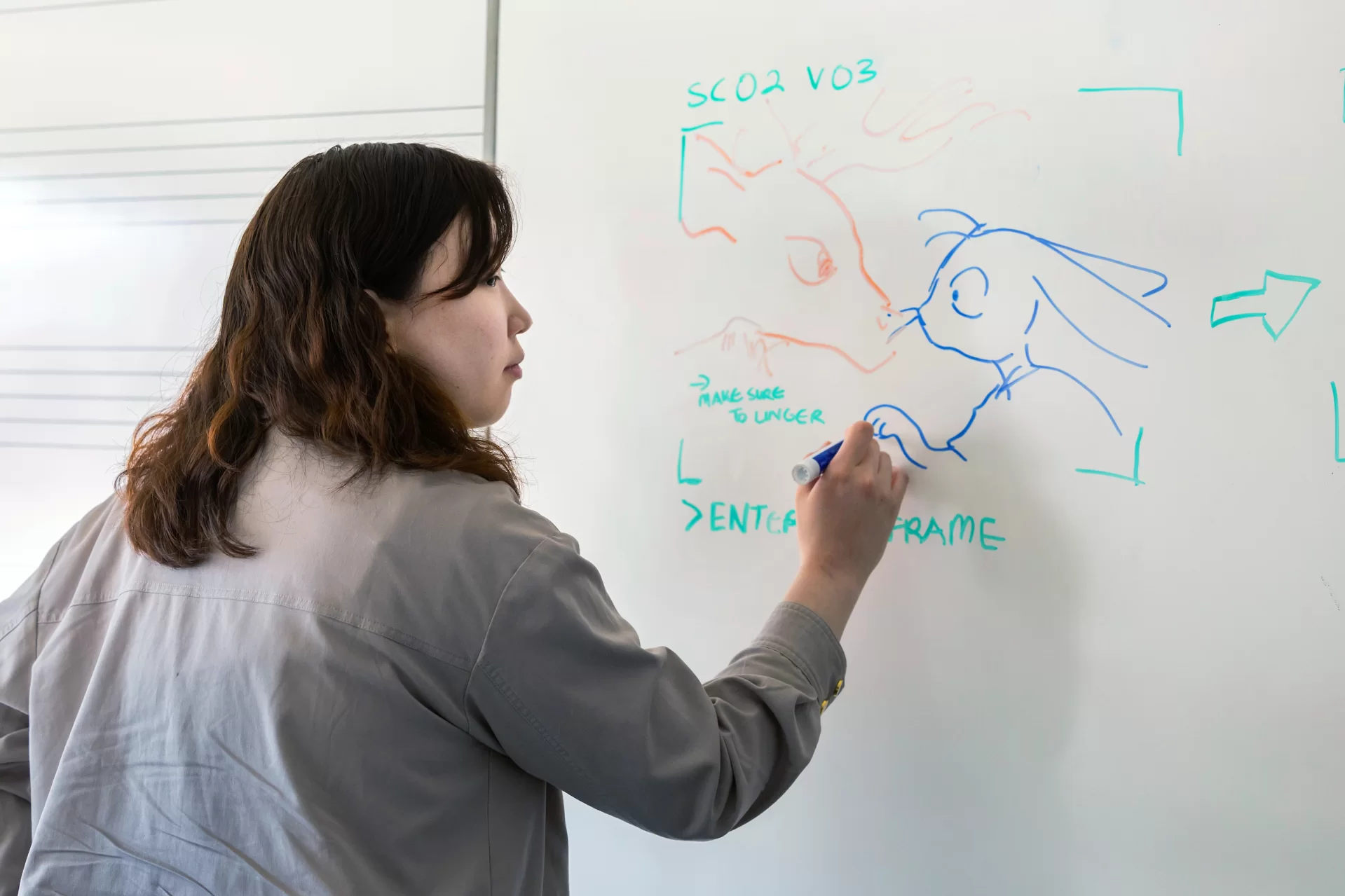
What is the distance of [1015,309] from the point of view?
82cm

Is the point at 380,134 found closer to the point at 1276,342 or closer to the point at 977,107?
the point at 977,107

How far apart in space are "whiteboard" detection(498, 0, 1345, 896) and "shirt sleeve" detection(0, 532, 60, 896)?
48 centimetres

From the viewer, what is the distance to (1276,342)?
2.47 ft

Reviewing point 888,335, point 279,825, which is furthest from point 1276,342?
point 279,825

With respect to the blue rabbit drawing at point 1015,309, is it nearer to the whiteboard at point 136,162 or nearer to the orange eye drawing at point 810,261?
the orange eye drawing at point 810,261

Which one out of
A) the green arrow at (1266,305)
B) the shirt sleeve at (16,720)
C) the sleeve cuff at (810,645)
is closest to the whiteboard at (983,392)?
the green arrow at (1266,305)

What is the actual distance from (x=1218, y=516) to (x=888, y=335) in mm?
329

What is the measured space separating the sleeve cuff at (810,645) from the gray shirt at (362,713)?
73mm

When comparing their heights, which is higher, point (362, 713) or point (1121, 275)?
point (1121, 275)

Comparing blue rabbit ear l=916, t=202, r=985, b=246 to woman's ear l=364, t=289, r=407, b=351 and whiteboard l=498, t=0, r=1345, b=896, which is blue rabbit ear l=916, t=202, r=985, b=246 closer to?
whiteboard l=498, t=0, r=1345, b=896

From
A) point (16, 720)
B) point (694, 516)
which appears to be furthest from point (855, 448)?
point (16, 720)

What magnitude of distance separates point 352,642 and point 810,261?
0.57 m

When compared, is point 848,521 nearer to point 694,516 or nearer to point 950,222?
point 694,516

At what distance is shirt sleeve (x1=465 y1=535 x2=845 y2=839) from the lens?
581mm
